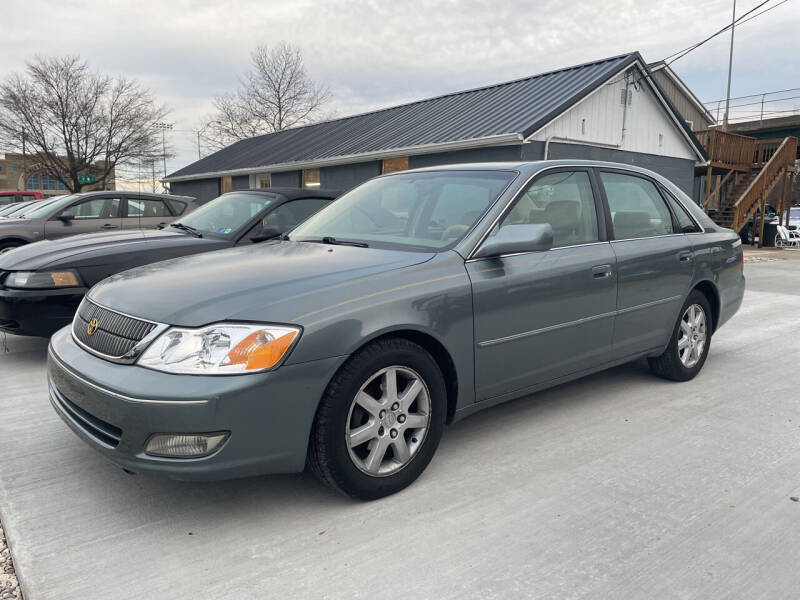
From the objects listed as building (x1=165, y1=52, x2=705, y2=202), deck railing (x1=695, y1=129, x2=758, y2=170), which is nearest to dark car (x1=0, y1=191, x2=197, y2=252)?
building (x1=165, y1=52, x2=705, y2=202)

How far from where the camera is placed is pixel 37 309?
15.3 feet

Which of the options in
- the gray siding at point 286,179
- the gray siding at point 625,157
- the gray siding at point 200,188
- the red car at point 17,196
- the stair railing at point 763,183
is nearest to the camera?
the gray siding at point 625,157

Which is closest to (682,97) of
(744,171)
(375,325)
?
(744,171)

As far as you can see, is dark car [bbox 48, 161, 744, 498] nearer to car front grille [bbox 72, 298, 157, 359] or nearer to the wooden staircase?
car front grille [bbox 72, 298, 157, 359]

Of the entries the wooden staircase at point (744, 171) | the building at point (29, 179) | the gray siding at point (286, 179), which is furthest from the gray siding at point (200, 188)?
the wooden staircase at point (744, 171)

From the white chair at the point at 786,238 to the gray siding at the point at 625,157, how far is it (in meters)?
3.70

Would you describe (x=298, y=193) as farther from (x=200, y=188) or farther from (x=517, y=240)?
(x=200, y=188)

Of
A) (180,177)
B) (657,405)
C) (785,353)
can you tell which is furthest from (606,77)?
(180,177)

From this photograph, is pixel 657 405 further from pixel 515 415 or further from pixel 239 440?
pixel 239 440

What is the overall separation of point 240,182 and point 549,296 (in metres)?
23.8

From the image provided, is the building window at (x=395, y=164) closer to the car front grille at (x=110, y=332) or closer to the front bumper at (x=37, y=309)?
the front bumper at (x=37, y=309)

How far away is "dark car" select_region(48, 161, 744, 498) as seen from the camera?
2.40 metres

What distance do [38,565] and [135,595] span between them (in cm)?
47

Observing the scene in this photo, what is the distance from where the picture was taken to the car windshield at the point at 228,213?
5.77m
